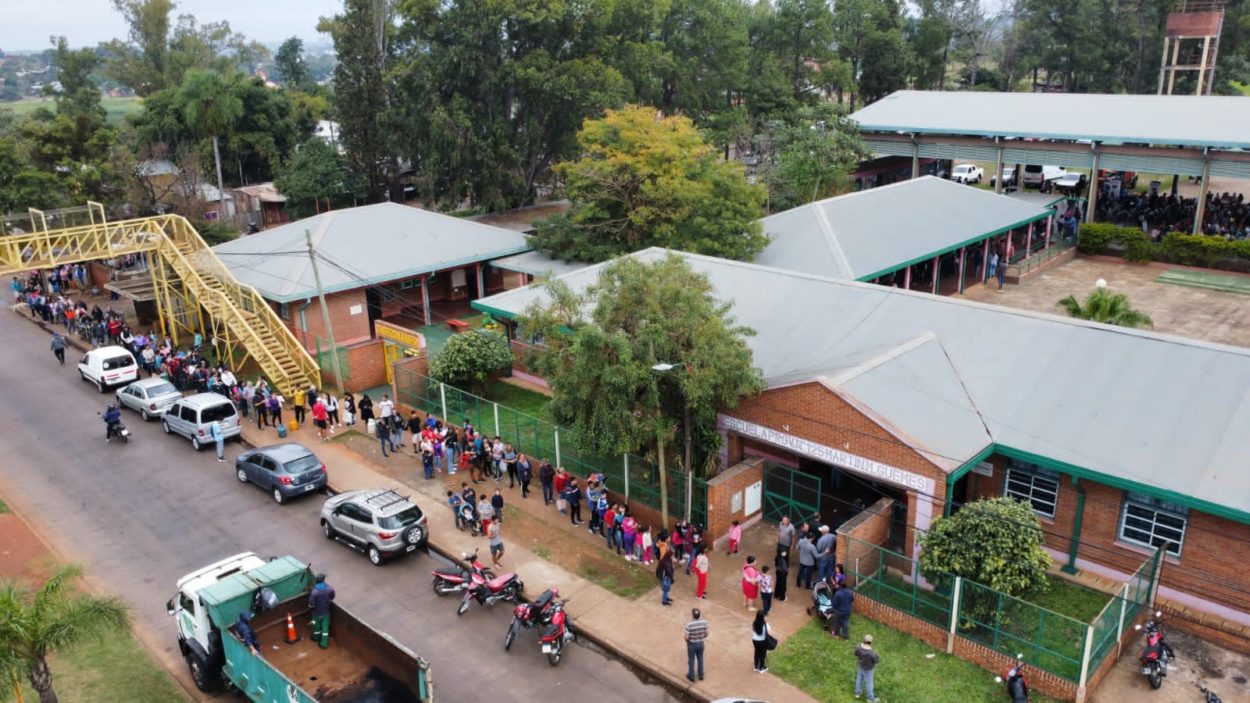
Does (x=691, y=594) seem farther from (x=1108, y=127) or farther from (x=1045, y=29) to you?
(x=1045, y=29)

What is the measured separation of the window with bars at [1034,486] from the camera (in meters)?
19.9

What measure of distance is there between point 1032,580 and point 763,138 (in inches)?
1591

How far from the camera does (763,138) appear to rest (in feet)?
176

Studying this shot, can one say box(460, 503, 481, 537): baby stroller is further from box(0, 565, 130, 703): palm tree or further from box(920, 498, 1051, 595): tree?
box(920, 498, 1051, 595): tree

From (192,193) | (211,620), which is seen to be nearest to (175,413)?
(211,620)

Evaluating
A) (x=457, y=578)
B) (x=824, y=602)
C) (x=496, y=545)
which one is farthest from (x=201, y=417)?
(x=824, y=602)

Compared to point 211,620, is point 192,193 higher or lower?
higher

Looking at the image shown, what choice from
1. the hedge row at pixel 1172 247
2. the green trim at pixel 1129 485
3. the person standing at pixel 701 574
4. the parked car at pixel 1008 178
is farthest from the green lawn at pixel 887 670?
the parked car at pixel 1008 178

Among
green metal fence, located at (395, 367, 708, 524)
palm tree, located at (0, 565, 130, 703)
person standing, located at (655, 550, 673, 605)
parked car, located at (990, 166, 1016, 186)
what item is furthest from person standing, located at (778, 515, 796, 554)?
parked car, located at (990, 166, 1016, 186)

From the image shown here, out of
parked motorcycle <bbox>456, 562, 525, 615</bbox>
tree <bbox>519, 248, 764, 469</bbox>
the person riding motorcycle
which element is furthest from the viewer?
the person riding motorcycle

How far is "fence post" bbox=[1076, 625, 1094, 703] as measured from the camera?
603 inches

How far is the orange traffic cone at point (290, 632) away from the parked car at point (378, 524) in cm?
461

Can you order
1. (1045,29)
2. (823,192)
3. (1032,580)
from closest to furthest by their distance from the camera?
(1032,580)
(823,192)
(1045,29)

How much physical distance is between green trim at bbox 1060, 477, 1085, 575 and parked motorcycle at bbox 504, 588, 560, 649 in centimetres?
1108
